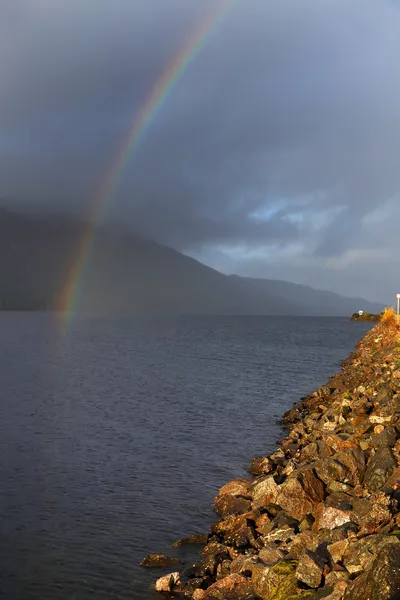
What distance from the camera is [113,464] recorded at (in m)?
25.7

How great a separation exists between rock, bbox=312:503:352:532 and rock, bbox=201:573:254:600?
254 centimetres

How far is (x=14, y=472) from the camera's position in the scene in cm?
2448

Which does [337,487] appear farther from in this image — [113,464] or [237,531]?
[113,464]

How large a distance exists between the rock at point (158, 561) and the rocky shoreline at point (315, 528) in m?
0.85

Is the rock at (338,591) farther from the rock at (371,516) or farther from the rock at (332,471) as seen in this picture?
the rock at (332,471)

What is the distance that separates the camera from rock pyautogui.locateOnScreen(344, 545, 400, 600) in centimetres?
936

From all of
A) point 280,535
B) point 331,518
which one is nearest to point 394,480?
point 331,518

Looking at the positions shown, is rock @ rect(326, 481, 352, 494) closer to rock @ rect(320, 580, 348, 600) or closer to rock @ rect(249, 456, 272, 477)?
rock @ rect(320, 580, 348, 600)

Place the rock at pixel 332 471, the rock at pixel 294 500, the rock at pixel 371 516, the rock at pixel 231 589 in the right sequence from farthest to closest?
the rock at pixel 332 471 < the rock at pixel 294 500 < the rock at pixel 371 516 < the rock at pixel 231 589

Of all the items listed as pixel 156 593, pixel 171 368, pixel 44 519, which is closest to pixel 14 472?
pixel 44 519

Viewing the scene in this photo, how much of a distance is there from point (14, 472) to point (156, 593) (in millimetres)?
12444

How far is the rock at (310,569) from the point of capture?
11.2 metres

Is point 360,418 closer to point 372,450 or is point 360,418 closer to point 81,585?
point 372,450

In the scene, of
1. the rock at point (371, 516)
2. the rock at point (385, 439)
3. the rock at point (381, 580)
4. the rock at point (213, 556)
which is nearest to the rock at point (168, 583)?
the rock at point (213, 556)
